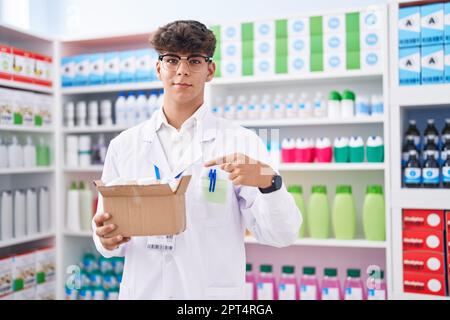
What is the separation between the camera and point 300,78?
3100 mm

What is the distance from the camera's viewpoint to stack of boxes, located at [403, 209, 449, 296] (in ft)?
9.26

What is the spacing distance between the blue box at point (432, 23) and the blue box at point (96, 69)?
223cm

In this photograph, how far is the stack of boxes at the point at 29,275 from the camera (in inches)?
130

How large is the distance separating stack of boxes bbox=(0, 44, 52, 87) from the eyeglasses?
83.8 inches

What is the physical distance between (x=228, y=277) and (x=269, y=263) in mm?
1945

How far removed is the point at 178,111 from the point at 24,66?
7.33ft

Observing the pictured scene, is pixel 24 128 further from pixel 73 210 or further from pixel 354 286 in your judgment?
pixel 354 286

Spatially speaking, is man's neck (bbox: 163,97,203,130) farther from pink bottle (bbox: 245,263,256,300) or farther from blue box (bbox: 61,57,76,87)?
blue box (bbox: 61,57,76,87)

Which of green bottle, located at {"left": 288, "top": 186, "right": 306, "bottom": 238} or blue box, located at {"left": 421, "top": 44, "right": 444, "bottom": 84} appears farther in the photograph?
green bottle, located at {"left": 288, "top": 186, "right": 306, "bottom": 238}

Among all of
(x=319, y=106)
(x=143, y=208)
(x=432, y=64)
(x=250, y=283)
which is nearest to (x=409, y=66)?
(x=432, y=64)

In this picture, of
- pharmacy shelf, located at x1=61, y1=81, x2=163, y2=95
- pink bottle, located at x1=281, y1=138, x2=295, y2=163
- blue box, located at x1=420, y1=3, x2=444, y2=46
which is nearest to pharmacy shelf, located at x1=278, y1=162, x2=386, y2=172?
pink bottle, located at x1=281, y1=138, x2=295, y2=163

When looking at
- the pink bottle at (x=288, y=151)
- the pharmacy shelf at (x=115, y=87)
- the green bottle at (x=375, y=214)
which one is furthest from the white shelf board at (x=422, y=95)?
the pharmacy shelf at (x=115, y=87)

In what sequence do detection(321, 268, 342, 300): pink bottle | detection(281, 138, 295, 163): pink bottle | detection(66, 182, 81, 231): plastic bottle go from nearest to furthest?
detection(321, 268, 342, 300): pink bottle → detection(281, 138, 295, 163): pink bottle → detection(66, 182, 81, 231): plastic bottle
